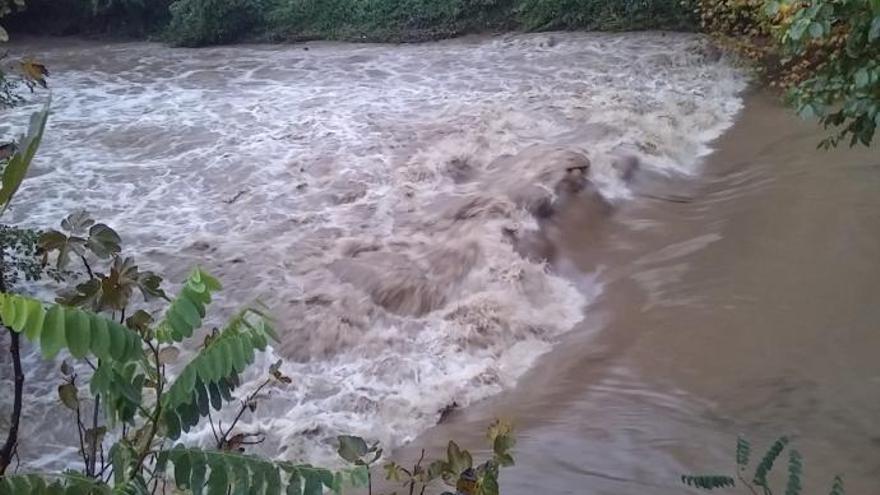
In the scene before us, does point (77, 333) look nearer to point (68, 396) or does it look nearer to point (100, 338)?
point (100, 338)

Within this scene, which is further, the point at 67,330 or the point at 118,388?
the point at 118,388

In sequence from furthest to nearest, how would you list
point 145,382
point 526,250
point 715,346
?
point 526,250, point 715,346, point 145,382

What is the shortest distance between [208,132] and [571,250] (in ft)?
16.9

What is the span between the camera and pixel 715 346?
5430 millimetres

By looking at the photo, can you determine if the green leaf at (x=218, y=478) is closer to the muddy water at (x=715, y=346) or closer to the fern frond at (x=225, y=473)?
the fern frond at (x=225, y=473)

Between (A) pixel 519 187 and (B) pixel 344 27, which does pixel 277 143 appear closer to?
(A) pixel 519 187

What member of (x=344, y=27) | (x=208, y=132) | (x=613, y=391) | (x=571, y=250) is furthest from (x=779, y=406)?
(x=344, y=27)

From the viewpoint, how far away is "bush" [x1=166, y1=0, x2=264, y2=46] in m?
15.7

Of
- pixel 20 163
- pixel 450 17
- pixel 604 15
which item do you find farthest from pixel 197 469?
pixel 450 17

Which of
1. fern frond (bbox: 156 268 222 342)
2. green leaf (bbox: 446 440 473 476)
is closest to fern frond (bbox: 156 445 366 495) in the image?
fern frond (bbox: 156 268 222 342)

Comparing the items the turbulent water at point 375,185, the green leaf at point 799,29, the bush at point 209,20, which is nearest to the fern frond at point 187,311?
the green leaf at point 799,29

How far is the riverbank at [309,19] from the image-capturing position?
14.8 meters

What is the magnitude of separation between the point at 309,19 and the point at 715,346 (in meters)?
12.1

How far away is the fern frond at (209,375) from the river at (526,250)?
260cm
